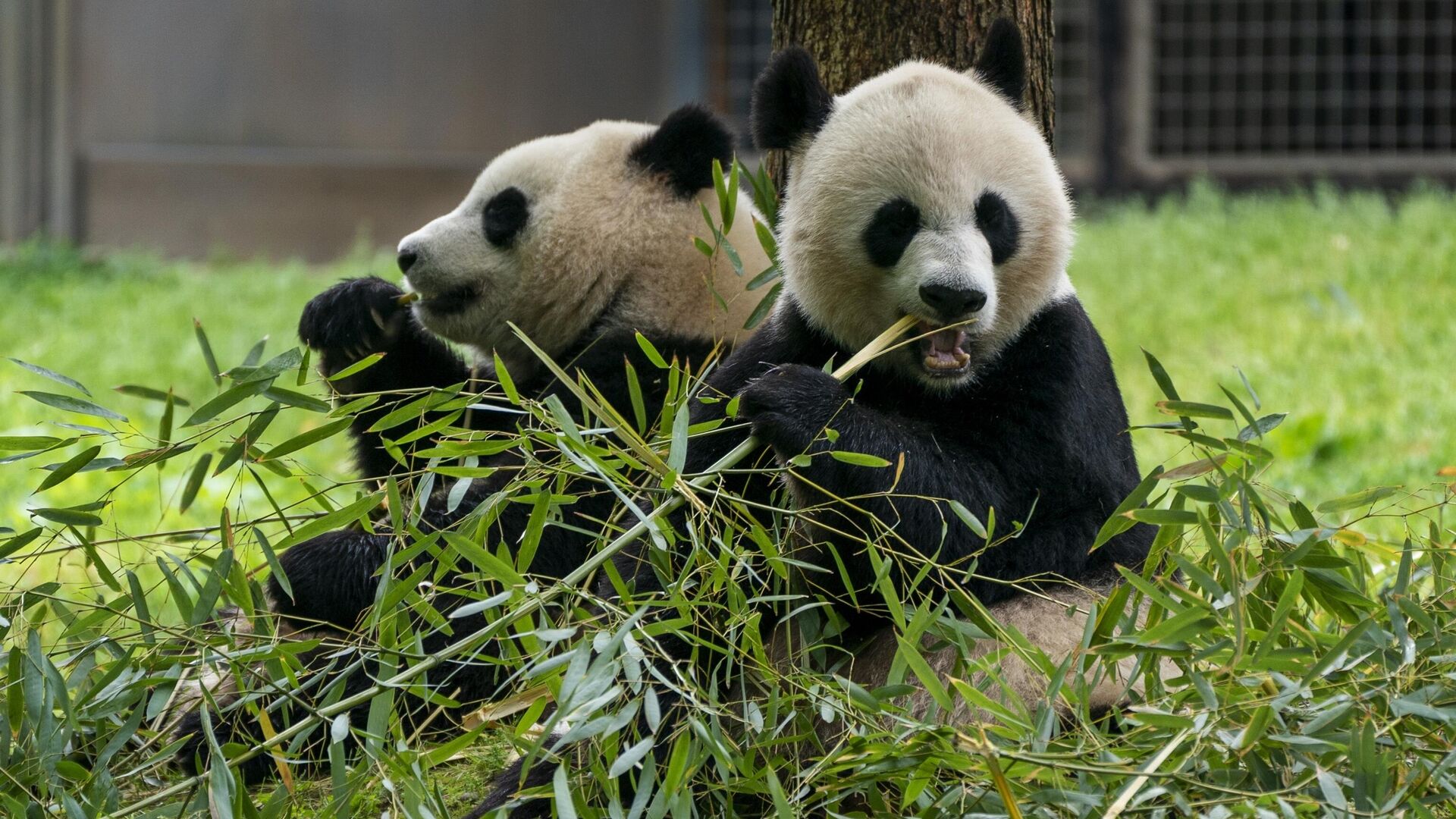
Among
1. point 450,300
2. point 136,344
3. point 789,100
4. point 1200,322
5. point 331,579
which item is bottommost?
point 136,344

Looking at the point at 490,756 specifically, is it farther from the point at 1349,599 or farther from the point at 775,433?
the point at 1349,599

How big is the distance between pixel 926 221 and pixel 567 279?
47.7 inches

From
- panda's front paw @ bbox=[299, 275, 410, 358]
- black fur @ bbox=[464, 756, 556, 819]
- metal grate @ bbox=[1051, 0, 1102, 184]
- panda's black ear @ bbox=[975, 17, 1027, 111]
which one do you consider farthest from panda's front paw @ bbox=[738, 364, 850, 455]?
metal grate @ bbox=[1051, 0, 1102, 184]

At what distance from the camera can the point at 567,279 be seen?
3582 millimetres

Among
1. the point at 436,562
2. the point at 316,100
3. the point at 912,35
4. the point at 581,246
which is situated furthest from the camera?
the point at 316,100

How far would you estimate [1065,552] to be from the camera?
2.62 metres

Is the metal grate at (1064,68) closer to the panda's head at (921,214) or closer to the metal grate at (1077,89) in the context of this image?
the metal grate at (1077,89)

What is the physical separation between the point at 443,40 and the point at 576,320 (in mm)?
8180

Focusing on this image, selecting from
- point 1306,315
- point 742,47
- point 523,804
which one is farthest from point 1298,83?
point 523,804

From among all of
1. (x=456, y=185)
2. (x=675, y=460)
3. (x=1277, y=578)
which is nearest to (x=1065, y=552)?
(x=1277, y=578)

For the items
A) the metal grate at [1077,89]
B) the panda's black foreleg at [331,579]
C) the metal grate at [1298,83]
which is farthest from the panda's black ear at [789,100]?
the metal grate at [1298,83]

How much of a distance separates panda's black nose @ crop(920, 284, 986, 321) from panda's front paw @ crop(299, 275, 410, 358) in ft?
5.45

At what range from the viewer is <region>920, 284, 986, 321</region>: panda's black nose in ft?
8.16

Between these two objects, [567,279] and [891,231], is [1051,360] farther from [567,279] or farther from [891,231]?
[567,279]
